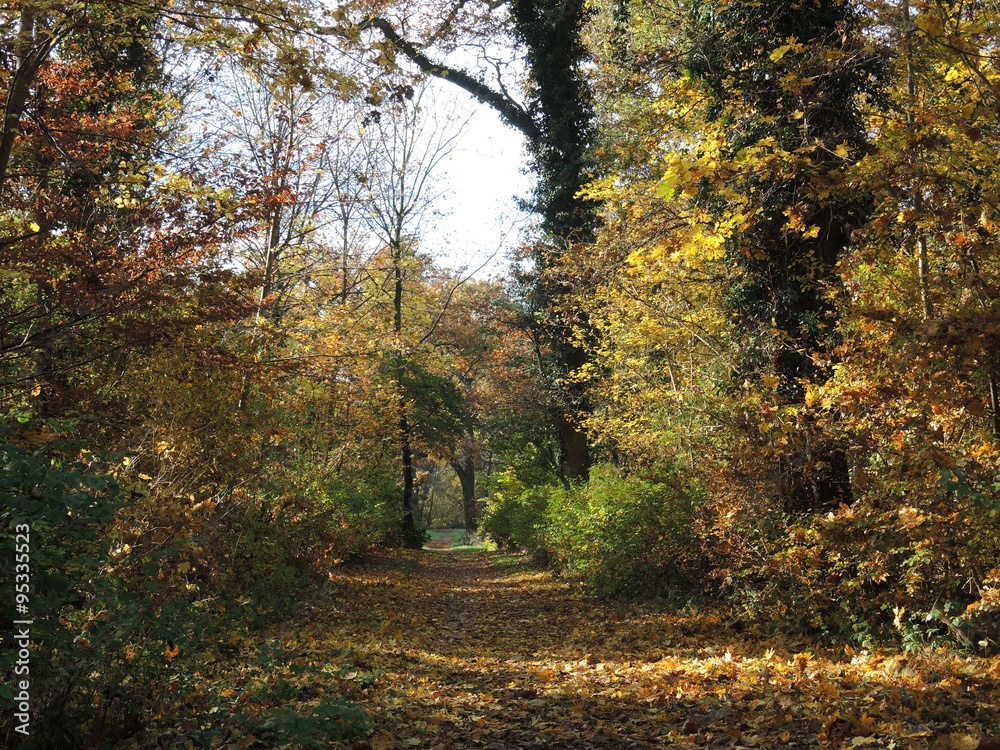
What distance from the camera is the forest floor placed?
4.20m

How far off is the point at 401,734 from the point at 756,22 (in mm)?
8128

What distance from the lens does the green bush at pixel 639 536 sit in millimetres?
9297

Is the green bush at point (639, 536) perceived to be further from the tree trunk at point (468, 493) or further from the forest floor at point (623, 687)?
the tree trunk at point (468, 493)

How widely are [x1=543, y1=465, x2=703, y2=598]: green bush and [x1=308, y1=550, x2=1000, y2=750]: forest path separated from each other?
2.32 feet

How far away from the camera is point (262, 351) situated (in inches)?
448

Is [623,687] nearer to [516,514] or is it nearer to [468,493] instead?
[516,514]

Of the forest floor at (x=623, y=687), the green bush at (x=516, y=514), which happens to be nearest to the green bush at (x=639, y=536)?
the forest floor at (x=623, y=687)

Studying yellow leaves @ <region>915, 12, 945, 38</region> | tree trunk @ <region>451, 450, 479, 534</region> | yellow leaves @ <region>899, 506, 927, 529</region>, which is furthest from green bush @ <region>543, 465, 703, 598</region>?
tree trunk @ <region>451, 450, 479, 534</region>

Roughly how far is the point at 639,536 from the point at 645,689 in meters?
4.32

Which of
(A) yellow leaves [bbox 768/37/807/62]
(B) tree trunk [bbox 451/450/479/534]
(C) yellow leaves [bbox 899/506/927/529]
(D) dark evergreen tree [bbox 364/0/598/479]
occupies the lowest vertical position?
(B) tree trunk [bbox 451/450/479/534]

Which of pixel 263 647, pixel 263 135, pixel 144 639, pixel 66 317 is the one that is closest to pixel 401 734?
pixel 144 639

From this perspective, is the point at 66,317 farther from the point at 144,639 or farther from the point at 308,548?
the point at 308,548

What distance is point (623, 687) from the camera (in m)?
5.62

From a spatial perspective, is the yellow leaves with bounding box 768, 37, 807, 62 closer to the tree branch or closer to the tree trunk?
the tree branch
